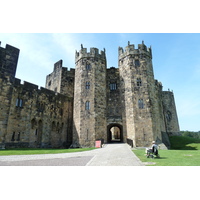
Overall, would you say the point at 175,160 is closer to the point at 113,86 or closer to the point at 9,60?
the point at 113,86

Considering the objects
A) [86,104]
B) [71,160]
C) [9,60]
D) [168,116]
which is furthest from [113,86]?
[71,160]

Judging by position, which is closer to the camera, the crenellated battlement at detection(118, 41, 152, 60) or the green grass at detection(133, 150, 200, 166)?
the green grass at detection(133, 150, 200, 166)

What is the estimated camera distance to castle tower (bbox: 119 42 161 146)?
2242 centimetres

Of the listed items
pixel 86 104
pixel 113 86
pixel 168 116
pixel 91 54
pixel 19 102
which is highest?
pixel 91 54

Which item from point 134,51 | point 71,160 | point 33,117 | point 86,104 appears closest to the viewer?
point 71,160

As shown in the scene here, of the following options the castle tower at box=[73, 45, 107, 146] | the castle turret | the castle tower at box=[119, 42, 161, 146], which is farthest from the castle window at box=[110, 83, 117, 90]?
the castle turret

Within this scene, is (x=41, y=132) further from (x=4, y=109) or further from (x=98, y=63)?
(x=98, y=63)

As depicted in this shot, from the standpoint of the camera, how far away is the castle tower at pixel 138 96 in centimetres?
2242

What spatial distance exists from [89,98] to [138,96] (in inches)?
307

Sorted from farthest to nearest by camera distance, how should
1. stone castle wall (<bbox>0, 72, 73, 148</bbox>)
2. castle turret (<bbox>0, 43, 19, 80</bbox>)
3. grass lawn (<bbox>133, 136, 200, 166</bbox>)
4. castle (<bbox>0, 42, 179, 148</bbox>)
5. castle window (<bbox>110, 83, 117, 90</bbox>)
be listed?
1. castle window (<bbox>110, 83, 117, 90</bbox>)
2. castle (<bbox>0, 42, 179, 148</bbox>)
3. castle turret (<bbox>0, 43, 19, 80</bbox>)
4. stone castle wall (<bbox>0, 72, 73, 148</bbox>)
5. grass lawn (<bbox>133, 136, 200, 166</bbox>)

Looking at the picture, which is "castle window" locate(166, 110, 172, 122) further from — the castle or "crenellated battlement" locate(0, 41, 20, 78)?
"crenellated battlement" locate(0, 41, 20, 78)

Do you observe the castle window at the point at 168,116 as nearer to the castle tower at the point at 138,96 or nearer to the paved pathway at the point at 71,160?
the castle tower at the point at 138,96

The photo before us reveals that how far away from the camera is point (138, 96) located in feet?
78.6

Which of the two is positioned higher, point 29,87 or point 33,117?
point 29,87
